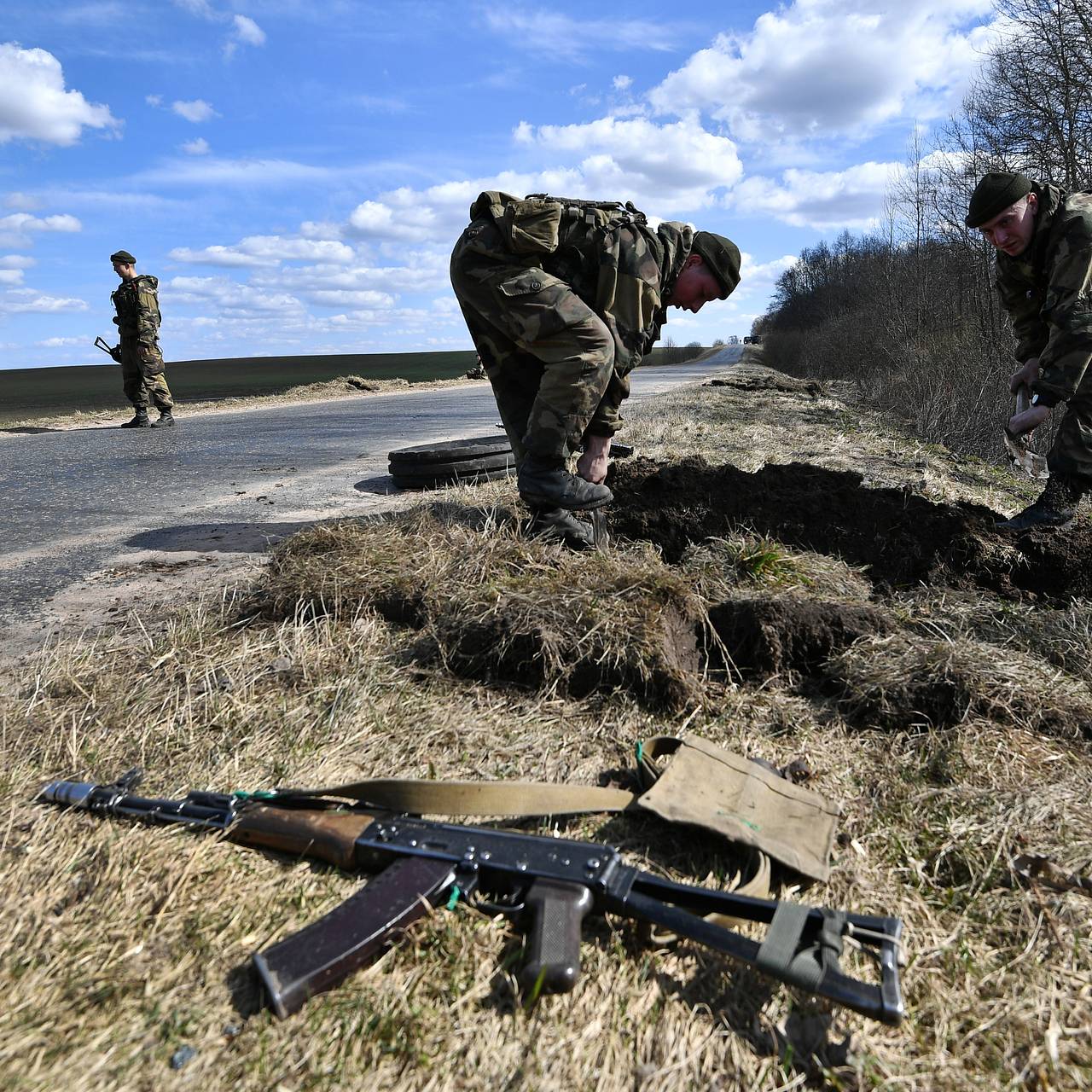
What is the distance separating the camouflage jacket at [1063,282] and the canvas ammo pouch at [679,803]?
367 cm

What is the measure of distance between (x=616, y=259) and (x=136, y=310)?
1029cm

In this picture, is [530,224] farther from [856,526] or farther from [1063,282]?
[1063,282]

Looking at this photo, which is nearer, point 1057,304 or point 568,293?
point 568,293

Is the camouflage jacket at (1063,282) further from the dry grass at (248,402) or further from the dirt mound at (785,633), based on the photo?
the dry grass at (248,402)

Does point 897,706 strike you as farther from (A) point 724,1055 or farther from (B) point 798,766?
(A) point 724,1055

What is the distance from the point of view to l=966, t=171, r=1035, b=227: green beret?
4.38 meters

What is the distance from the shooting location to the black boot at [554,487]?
3795 mm

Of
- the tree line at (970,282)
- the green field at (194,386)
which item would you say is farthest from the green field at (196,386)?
the tree line at (970,282)

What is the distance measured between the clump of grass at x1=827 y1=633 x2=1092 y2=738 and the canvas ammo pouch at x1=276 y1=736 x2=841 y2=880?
572 millimetres

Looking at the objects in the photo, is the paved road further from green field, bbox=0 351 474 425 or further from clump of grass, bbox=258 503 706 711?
green field, bbox=0 351 474 425

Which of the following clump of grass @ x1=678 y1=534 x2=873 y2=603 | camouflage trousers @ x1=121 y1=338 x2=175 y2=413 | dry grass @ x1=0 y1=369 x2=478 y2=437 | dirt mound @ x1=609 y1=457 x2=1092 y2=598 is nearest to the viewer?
clump of grass @ x1=678 y1=534 x2=873 y2=603

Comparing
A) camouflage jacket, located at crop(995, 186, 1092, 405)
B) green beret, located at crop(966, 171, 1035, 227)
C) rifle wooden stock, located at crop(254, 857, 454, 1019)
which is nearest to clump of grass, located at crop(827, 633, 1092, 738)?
rifle wooden stock, located at crop(254, 857, 454, 1019)

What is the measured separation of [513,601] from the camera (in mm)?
2717

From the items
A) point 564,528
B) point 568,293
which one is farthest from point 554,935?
point 568,293
